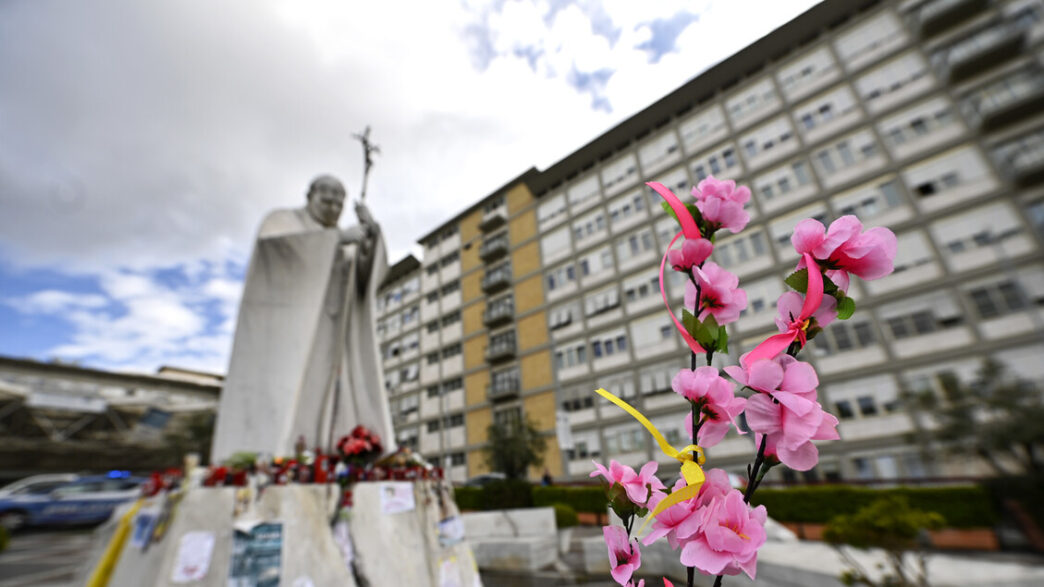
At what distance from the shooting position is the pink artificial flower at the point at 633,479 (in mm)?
673

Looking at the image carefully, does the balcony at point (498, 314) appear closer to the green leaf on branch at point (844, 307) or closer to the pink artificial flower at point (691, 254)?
the pink artificial flower at point (691, 254)

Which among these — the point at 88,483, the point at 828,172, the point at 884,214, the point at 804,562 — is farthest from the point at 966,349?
the point at 88,483

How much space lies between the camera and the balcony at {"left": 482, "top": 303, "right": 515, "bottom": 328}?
28812 millimetres

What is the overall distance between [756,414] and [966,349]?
2127 cm

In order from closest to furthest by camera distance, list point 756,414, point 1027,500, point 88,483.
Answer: point 756,414 → point 1027,500 → point 88,483

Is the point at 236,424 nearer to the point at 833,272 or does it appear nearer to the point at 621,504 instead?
the point at 621,504

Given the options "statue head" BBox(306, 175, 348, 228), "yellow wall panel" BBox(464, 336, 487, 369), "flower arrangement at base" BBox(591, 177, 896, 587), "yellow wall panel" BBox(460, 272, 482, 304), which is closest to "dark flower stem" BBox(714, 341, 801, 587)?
"flower arrangement at base" BBox(591, 177, 896, 587)

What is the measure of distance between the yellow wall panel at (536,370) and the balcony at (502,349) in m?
1.00

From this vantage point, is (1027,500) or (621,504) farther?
(1027,500)

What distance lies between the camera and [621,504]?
67 cm

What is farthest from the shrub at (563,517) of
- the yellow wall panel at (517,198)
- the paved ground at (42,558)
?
the yellow wall panel at (517,198)

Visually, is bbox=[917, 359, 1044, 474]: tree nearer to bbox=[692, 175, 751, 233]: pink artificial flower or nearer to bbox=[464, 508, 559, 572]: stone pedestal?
bbox=[464, 508, 559, 572]: stone pedestal

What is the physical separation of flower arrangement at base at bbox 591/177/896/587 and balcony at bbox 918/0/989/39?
25.4m

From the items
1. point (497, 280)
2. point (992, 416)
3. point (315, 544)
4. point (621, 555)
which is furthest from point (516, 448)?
point (621, 555)
